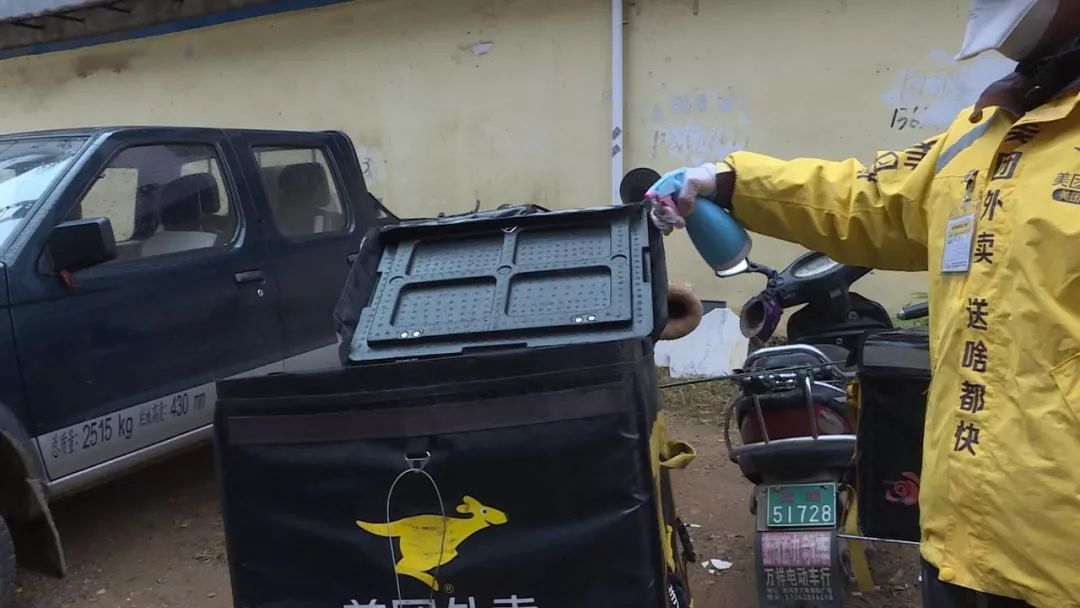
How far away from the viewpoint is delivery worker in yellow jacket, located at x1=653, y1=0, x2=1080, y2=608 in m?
1.27

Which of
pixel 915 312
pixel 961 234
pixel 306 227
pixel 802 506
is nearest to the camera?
pixel 961 234

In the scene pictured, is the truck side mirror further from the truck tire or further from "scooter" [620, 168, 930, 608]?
"scooter" [620, 168, 930, 608]

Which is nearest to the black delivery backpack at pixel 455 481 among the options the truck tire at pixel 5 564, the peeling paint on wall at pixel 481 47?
the truck tire at pixel 5 564

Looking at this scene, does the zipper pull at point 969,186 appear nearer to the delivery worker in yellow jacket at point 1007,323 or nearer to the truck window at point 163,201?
the delivery worker in yellow jacket at point 1007,323

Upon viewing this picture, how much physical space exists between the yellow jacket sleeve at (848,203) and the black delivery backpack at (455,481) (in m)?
0.44

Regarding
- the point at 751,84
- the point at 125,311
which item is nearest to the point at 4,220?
the point at 125,311

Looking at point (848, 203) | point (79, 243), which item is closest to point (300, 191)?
point (79, 243)

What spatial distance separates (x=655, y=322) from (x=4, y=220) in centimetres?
269

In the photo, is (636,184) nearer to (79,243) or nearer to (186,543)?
(79,243)

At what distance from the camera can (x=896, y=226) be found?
66.8 inches

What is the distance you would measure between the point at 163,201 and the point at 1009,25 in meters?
3.49

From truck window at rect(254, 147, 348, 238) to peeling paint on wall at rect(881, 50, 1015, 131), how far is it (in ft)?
11.9

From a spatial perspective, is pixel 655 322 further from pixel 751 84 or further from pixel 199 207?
pixel 751 84

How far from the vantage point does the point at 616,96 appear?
6.19 meters
